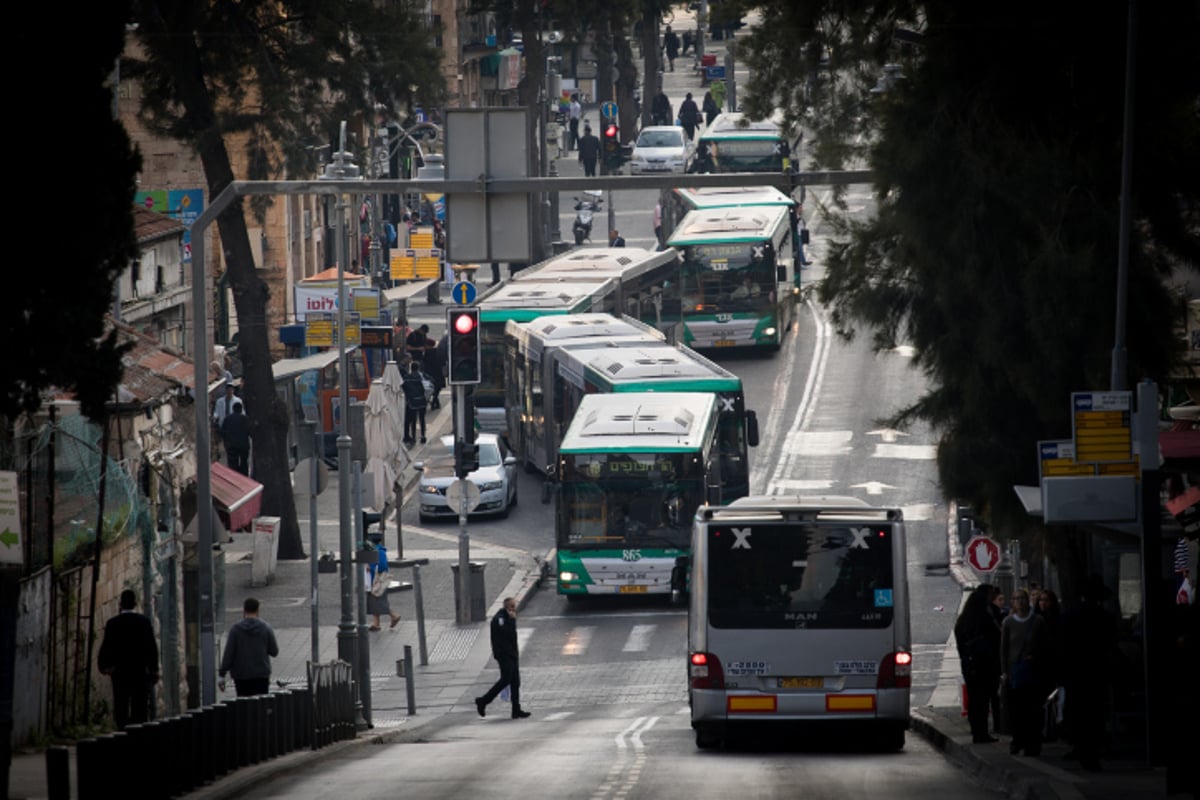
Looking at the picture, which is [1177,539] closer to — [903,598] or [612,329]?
[903,598]

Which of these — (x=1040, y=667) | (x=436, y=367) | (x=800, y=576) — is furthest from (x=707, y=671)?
(x=436, y=367)

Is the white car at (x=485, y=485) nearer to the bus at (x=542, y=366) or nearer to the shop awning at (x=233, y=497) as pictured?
the bus at (x=542, y=366)

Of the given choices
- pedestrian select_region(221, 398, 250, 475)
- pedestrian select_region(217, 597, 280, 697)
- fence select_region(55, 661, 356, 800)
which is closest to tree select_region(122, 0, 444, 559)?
pedestrian select_region(221, 398, 250, 475)

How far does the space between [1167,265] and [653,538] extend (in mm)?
13897

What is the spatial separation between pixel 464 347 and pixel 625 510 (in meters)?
4.62

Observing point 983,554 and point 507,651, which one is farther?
point 983,554

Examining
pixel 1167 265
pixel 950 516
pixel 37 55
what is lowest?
pixel 950 516

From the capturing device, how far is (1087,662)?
1666cm

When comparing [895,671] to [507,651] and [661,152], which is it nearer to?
[507,651]

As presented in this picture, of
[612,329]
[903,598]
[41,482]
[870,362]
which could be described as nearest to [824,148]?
[903,598]

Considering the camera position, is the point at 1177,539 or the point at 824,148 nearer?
the point at 1177,539

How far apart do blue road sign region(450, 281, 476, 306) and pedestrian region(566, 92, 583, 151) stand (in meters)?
34.2

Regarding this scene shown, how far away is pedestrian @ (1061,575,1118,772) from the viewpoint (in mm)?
16656

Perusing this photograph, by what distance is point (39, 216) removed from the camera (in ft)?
48.4
